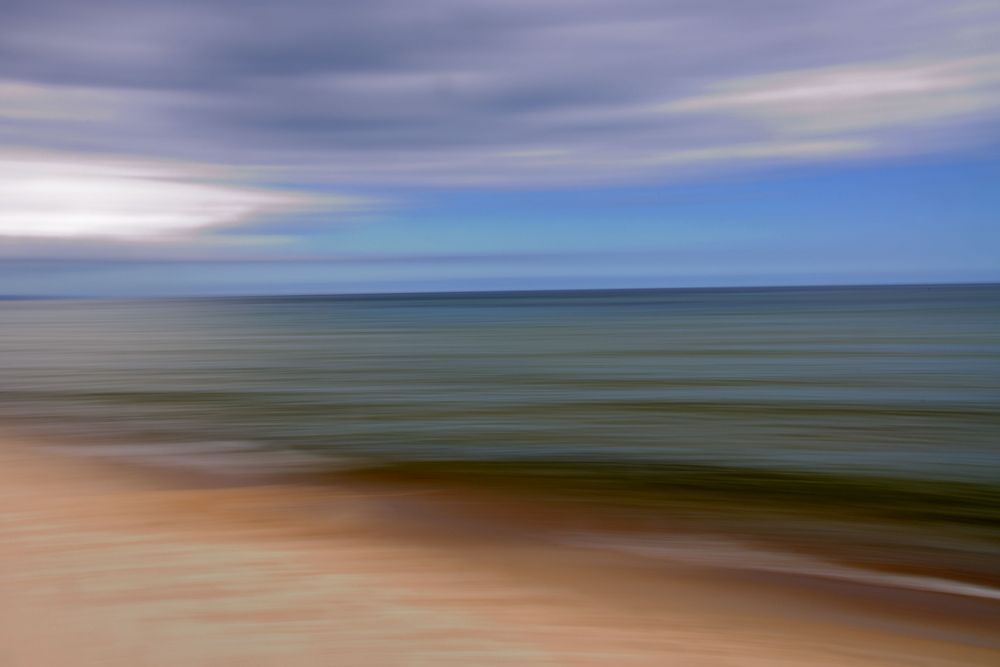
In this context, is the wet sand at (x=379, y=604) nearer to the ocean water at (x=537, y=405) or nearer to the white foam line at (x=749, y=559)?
the white foam line at (x=749, y=559)

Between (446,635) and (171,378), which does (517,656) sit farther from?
(171,378)

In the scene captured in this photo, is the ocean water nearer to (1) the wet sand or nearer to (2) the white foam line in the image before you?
(2) the white foam line

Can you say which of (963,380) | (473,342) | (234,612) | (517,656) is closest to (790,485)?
(517,656)

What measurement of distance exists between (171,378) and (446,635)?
14.6 metres

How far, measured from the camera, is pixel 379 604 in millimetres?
3840

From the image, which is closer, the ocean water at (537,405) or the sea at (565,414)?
the sea at (565,414)

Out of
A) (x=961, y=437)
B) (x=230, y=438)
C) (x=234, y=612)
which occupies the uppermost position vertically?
(x=961, y=437)

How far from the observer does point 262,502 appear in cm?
636

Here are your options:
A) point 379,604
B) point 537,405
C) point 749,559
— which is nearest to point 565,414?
point 537,405

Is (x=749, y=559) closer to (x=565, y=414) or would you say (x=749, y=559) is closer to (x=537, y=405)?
(x=565, y=414)

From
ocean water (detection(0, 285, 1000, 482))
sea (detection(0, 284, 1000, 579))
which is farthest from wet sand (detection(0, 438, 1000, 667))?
ocean water (detection(0, 285, 1000, 482))

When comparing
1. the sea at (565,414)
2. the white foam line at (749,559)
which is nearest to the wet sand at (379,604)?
the white foam line at (749,559)

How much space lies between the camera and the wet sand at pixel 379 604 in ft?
10.8

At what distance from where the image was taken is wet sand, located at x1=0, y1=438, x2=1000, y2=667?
129 inches
